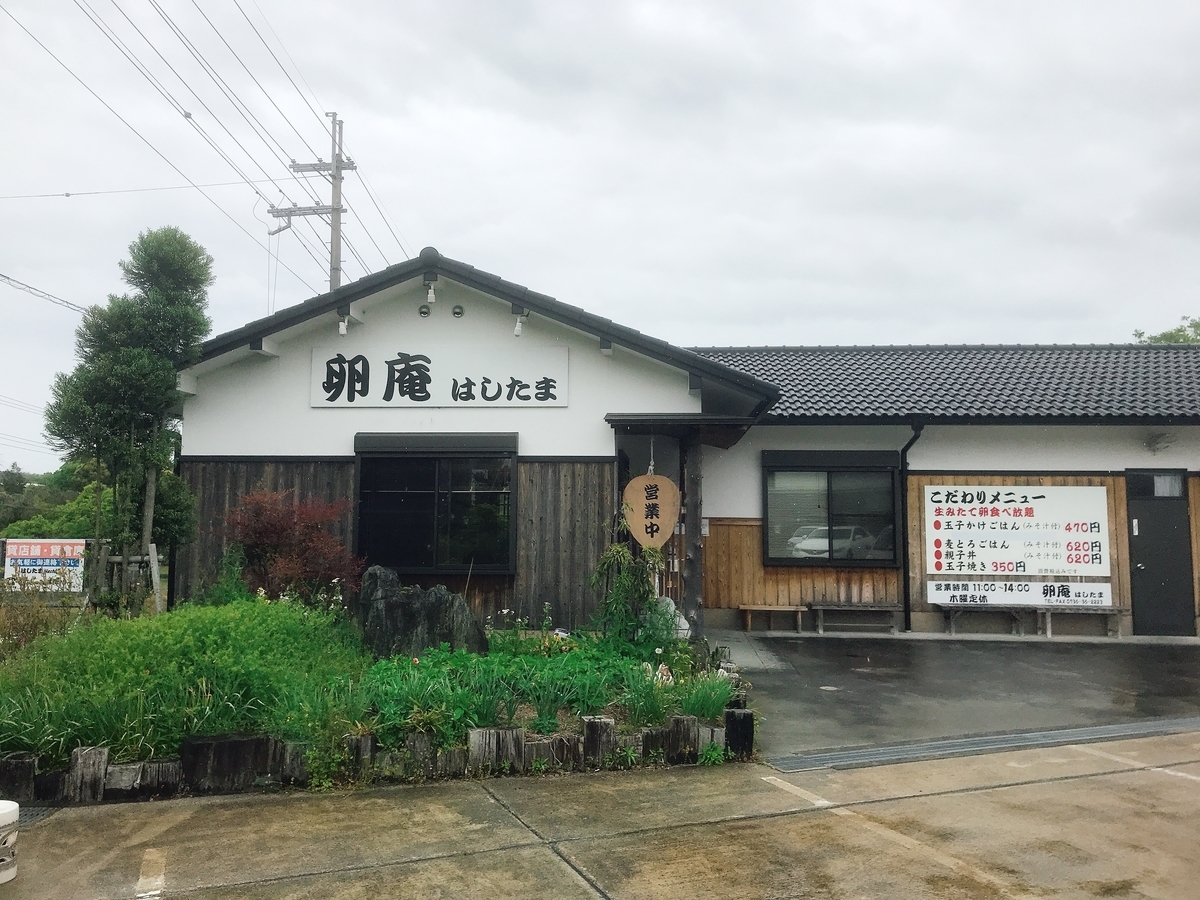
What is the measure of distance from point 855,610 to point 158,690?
9.63 meters

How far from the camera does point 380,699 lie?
19.3 feet

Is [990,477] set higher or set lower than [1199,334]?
lower

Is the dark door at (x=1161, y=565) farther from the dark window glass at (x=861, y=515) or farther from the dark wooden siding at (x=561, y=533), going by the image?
the dark wooden siding at (x=561, y=533)

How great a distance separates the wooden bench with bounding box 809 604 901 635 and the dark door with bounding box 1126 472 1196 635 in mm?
3527

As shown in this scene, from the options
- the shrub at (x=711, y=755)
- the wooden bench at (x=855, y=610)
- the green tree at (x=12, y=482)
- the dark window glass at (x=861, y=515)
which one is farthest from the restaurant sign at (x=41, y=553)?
the green tree at (x=12, y=482)

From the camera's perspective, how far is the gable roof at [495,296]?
396 inches

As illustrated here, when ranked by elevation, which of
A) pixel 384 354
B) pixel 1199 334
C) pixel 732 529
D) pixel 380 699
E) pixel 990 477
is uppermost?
pixel 1199 334

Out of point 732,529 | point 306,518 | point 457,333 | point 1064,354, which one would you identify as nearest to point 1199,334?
point 1064,354

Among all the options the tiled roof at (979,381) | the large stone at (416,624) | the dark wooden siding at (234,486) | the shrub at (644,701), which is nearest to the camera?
the shrub at (644,701)

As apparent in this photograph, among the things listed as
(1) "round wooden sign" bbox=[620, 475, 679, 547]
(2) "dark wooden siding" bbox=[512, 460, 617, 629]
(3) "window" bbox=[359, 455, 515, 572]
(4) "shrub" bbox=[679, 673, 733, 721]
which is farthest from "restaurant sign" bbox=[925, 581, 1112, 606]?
(4) "shrub" bbox=[679, 673, 733, 721]

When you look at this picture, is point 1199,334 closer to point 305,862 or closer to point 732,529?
point 732,529

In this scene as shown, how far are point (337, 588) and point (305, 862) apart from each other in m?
5.31

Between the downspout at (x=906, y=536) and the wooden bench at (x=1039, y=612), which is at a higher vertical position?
the downspout at (x=906, y=536)

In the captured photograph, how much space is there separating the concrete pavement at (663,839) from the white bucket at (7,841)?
0.27ft
